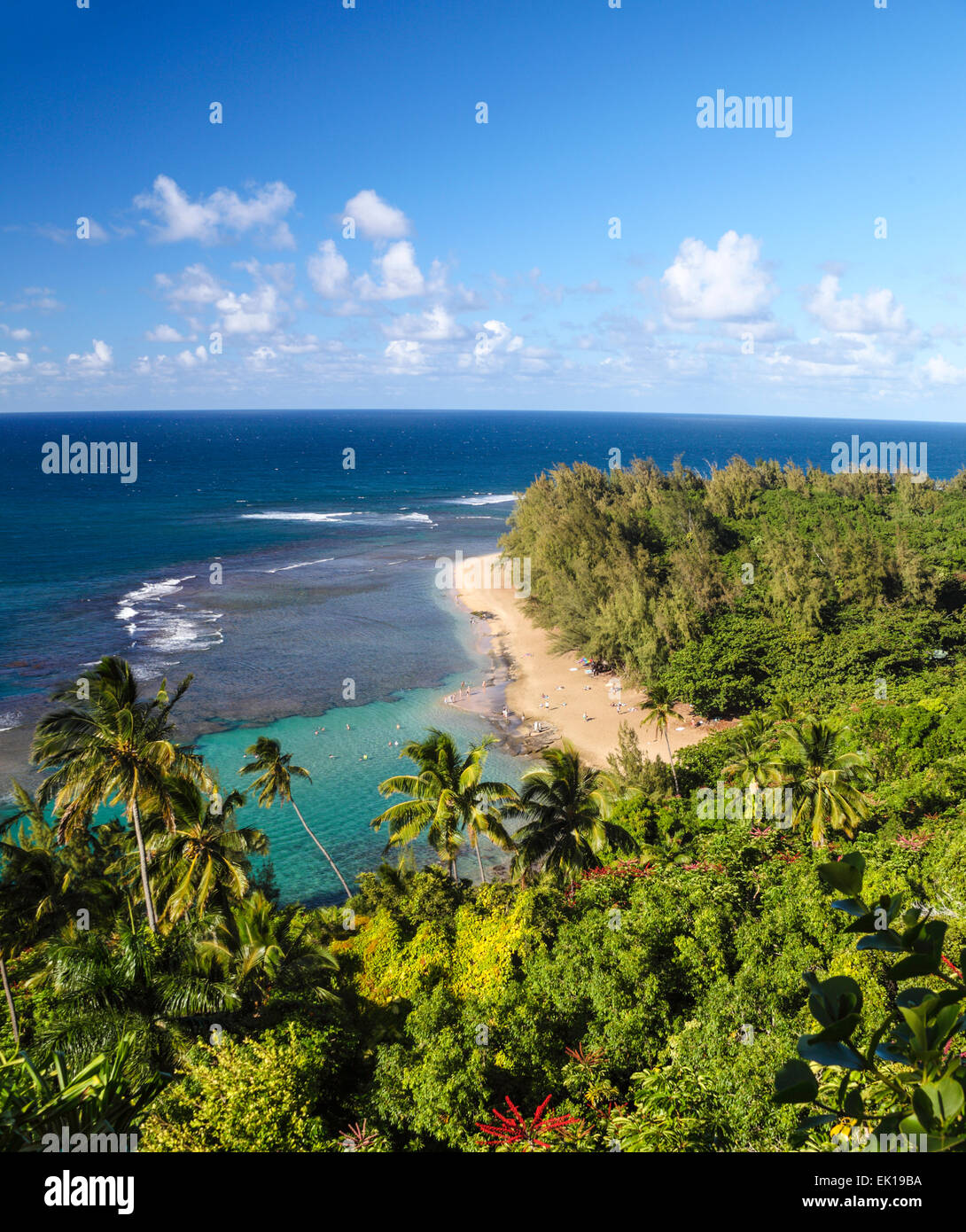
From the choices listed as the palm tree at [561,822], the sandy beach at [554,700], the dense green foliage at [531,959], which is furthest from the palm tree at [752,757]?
the palm tree at [561,822]

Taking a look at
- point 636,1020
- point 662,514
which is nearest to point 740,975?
point 636,1020

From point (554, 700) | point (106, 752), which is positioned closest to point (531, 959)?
point (106, 752)

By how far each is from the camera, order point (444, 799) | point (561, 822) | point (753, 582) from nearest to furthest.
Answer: point (444, 799), point (561, 822), point (753, 582)

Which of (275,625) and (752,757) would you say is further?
(275,625)

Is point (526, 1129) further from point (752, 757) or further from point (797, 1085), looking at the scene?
point (752, 757)

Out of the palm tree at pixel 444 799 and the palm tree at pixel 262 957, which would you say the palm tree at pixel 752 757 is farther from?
the palm tree at pixel 262 957

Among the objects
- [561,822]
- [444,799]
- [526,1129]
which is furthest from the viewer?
[561,822]
